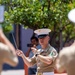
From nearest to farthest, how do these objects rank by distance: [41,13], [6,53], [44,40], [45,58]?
[6,53]
[45,58]
[44,40]
[41,13]

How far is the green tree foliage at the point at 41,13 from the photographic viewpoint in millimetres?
10539

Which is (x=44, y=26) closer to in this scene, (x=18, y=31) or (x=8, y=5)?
(x=8, y=5)

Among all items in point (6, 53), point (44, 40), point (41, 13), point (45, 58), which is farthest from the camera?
point (41, 13)

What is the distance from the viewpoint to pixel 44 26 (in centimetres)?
1056

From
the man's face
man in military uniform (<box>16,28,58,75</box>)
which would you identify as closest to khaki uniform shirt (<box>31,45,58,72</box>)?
man in military uniform (<box>16,28,58,75</box>)

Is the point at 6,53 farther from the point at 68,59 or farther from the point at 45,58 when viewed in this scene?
the point at 45,58

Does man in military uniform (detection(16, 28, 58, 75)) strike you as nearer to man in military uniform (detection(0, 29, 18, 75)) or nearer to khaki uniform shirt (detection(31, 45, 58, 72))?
khaki uniform shirt (detection(31, 45, 58, 72))

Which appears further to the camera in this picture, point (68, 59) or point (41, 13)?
point (41, 13)

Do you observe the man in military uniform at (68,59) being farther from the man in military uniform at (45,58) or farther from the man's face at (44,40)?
the man's face at (44,40)

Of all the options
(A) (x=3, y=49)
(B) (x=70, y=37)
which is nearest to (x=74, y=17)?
(A) (x=3, y=49)

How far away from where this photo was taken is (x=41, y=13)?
34.4 ft

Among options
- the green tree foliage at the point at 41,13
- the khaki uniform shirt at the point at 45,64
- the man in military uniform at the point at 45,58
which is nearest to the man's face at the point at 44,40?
the man in military uniform at the point at 45,58

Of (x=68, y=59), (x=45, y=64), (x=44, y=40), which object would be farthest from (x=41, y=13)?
(x=68, y=59)

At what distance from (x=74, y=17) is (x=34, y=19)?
23.1 ft
